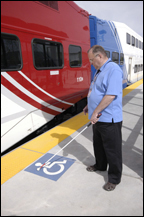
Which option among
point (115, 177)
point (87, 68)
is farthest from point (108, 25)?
point (115, 177)

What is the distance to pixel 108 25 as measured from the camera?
740cm

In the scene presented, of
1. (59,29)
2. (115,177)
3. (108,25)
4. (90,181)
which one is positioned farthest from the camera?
(108,25)

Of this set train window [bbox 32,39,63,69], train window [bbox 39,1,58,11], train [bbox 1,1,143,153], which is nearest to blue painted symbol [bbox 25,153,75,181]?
train [bbox 1,1,143,153]

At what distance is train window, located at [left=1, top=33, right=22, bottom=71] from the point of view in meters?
3.11

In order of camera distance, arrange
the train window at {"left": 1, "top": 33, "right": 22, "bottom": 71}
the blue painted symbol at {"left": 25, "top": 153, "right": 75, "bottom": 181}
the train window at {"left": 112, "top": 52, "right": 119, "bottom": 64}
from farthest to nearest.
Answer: the train window at {"left": 112, "top": 52, "right": 119, "bottom": 64} < the train window at {"left": 1, "top": 33, "right": 22, "bottom": 71} < the blue painted symbol at {"left": 25, "top": 153, "right": 75, "bottom": 181}

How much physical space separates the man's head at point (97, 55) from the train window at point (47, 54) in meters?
1.88

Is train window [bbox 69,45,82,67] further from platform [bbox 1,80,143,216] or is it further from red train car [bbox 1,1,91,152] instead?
platform [bbox 1,80,143,216]

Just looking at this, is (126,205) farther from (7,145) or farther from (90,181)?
(7,145)

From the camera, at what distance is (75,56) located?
5156mm

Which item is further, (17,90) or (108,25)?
(108,25)

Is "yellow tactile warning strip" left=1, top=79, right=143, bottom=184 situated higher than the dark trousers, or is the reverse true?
the dark trousers

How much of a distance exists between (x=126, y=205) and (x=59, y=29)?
4041mm

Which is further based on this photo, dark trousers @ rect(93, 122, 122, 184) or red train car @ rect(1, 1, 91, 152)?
red train car @ rect(1, 1, 91, 152)

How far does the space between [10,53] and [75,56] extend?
7.76 feet
